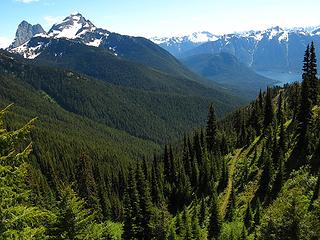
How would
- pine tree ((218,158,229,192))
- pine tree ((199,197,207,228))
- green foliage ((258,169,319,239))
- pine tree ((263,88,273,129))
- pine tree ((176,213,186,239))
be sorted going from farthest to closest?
pine tree ((263,88,273,129)) → pine tree ((218,158,229,192)) → pine tree ((199,197,207,228)) → pine tree ((176,213,186,239)) → green foliage ((258,169,319,239))

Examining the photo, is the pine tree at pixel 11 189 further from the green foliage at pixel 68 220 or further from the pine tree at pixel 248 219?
the pine tree at pixel 248 219

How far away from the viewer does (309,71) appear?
102 m

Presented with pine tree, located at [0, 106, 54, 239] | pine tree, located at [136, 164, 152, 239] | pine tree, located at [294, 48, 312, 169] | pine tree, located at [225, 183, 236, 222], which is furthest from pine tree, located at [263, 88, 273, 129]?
pine tree, located at [0, 106, 54, 239]

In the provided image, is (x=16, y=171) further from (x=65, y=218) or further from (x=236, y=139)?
(x=236, y=139)

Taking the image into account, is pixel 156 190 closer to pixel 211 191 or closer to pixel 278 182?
pixel 211 191

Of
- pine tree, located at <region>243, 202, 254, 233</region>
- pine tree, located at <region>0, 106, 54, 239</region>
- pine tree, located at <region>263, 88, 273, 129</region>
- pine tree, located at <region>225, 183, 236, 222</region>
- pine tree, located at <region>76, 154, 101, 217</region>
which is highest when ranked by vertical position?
pine tree, located at <region>0, 106, 54, 239</region>

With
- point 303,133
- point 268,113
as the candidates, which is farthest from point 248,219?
point 268,113

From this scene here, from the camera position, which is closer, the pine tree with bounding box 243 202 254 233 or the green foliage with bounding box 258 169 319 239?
the green foliage with bounding box 258 169 319 239

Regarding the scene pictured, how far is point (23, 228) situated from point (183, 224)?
60969 mm

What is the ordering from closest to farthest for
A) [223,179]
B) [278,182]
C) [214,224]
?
1. [214,224]
2. [278,182]
3. [223,179]

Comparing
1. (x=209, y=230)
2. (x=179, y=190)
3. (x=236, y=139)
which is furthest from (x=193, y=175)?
(x=209, y=230)

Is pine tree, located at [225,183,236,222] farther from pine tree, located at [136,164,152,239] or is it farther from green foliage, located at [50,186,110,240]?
green foliage, located at [50,186,110,240]

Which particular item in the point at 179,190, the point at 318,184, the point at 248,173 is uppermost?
the point at 318,184

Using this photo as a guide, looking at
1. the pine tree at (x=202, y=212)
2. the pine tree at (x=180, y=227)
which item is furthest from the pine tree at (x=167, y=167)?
the pine tree at (x=180, y=227)
